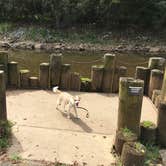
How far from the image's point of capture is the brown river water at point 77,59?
13617 millimetres

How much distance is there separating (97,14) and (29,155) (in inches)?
777

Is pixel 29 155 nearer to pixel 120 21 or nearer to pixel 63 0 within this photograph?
pixel 63 0

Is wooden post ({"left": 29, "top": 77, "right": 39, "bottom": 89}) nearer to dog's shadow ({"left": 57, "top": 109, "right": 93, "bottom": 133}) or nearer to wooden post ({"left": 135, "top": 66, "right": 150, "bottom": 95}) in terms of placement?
dog's shadow ({"left": 57, "top": 109, "right": 93, "bottom": 133})

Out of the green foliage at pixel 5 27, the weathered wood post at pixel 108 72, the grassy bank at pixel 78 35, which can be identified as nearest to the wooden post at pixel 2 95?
the weathered wood post at pixel 108 72

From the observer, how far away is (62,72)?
8359 mm

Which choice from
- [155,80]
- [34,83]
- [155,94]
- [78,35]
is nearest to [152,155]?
[155,94]

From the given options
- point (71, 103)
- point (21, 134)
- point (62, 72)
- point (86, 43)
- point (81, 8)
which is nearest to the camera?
point (21, 134)

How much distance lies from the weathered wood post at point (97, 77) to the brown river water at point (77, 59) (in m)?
4.09

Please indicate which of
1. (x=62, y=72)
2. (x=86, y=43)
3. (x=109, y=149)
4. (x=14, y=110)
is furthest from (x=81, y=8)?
(x=109, y=149)

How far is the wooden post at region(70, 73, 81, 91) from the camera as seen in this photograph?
27.3ft

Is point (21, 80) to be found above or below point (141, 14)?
below

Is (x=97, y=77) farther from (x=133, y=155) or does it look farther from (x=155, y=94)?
(x=133, y=155)

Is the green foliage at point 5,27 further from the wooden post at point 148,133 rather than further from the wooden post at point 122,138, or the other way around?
the wooden post at point 122,138

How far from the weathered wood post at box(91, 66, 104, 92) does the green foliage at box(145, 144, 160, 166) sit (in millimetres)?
2961
